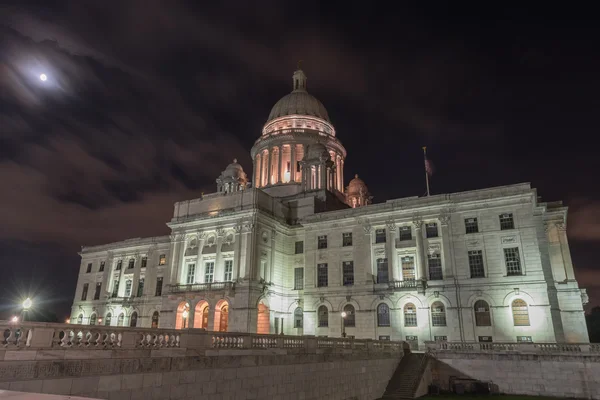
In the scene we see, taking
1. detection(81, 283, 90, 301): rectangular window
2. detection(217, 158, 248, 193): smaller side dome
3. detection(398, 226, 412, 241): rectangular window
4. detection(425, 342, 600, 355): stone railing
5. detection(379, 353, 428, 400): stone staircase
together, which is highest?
detection(217, 158, 248, 193): smaller side dome

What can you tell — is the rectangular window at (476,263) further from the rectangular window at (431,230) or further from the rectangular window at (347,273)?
the rectangular window at (347,273)

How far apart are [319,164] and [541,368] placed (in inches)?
1535

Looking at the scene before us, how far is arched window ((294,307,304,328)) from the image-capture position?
166 feet

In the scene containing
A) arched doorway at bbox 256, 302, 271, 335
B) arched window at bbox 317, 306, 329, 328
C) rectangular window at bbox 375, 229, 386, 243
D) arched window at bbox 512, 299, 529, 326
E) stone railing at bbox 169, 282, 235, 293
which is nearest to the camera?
arched window at bbox 512, 299, 529, 326

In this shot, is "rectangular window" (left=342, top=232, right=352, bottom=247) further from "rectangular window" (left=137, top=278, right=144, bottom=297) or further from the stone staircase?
"rectangular window" (left=137, top=278, right=144, bottom=297)

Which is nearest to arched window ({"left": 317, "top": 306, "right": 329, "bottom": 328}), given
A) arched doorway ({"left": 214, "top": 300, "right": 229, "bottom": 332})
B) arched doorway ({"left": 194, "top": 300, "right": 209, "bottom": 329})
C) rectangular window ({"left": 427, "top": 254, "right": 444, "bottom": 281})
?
arched doorway ({"left": 214, "top": 300, "right": 229, "bottom": 332})

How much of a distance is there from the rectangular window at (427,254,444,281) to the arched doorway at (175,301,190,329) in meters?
27.9

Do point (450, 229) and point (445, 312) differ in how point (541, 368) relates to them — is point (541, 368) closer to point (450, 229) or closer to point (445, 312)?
point (445, 312)

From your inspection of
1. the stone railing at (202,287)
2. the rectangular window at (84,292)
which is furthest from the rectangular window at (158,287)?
the rectangular window at (84,292)

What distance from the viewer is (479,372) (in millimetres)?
32562

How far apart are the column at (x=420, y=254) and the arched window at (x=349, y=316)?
826 centimetres

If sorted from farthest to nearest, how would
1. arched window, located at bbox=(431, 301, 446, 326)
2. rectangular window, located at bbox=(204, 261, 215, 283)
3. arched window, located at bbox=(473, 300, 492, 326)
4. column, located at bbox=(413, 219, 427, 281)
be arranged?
rectangular window, located at bbox=(204, 261, 215, 283)
column, located at bbox=(413, 219, 427, 281)
arched window, located at bbox=(431, 301, 446, 326)
arched window, located at bbox=(473, 300, 492, 326)

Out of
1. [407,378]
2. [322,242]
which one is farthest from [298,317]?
[407,378]

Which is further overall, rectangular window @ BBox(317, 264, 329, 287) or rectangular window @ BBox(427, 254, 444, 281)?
rectangular window @ BBox(317, 264, 329, 287)
